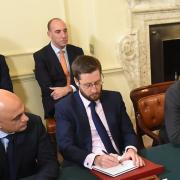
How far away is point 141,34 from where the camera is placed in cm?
414

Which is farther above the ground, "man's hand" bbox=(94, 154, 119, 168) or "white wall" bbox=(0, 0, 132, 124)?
"white wall" bbox=(0, 0, 132, 124)

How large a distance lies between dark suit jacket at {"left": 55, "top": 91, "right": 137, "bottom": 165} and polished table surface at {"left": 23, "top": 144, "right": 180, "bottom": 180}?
0.57 feet

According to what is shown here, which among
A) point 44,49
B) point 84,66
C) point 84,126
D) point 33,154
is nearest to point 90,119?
point 84,126

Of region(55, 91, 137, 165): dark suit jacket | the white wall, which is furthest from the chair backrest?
the white wall

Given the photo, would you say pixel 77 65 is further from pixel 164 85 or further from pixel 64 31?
pixel 64 31

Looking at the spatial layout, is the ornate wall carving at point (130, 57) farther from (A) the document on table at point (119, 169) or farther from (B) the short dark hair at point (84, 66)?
(A) the document on table at point (119, 169)

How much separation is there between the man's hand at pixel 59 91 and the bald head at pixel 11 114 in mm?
1616

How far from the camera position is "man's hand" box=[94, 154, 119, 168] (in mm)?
1691

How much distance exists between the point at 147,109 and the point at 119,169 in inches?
37.7

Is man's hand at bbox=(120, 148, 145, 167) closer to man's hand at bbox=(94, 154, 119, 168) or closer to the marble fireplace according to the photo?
man's hand at bbox=(94, 154, 119, 168)

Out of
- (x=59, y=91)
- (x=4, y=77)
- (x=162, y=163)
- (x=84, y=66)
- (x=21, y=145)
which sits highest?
(x=84, y=66)

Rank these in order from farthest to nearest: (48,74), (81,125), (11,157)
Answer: (48,74), (81,125), (11,157)

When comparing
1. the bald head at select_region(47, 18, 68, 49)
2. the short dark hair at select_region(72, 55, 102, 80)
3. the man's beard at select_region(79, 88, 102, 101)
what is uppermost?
the bald head at select_region(47, 18, 68, 49)

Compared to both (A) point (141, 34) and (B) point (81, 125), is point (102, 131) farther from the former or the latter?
(A) point (141, 34)
